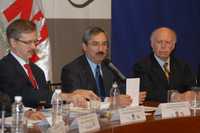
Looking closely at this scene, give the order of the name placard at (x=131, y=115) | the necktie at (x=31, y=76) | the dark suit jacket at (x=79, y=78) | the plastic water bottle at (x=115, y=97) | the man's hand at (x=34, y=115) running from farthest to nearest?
the dark suit jacket at (x=79, y=78), the necktie at (x=31, y=76), the plastic water bottle at (x=115, y=97), the man's hand at (x=34, y=115), the name placard at (x=131, y=115)

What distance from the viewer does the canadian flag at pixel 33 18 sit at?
485 cm

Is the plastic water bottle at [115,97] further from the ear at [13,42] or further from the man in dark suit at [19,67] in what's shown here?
the ear at [13,42]

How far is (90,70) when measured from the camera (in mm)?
4262

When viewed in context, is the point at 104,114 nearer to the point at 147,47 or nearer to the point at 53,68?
the point at 53,68

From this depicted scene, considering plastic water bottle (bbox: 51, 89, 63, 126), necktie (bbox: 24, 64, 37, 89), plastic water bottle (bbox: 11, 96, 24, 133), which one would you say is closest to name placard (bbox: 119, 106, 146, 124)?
plastic water bottle (bbox: 51, 89, 63, 126)

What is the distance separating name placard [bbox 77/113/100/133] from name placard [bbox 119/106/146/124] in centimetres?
24

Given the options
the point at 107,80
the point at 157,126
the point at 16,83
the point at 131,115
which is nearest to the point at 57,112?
the point at 131,115

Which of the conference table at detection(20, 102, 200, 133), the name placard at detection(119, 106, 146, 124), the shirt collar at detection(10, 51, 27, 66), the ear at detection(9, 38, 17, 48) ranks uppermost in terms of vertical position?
the ear at detection(9, 38, 17, 48)

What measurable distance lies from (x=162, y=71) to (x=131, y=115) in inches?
66.0

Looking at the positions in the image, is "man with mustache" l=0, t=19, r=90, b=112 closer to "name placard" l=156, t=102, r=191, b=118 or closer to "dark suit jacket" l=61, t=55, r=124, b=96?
"dark suit jacket" l=61, t=55, r=124, b=96

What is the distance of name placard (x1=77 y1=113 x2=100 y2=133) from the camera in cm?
261

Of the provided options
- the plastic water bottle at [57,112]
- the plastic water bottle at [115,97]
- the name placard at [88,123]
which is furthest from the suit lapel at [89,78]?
the name placard at [88,123]

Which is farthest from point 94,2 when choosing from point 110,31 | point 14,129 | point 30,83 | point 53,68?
point 14,129

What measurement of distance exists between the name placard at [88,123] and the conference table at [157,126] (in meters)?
0.05
